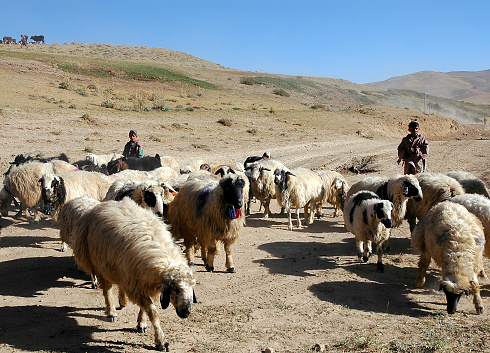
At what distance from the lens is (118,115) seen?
29.6 metres

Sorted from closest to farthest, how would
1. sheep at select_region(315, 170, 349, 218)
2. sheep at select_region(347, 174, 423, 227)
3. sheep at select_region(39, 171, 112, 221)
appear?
sheep at select_region(347, 174, 423, 227), sheep at select_region(39, 171, 112, 221), sheep at select_region(315, 170, 349, 218)

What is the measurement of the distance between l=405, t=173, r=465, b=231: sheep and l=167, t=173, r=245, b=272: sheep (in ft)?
14.5

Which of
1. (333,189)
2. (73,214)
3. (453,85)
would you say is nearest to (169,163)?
(333,189)

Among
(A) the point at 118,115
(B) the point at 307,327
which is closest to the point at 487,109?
(A) the point at 118,115

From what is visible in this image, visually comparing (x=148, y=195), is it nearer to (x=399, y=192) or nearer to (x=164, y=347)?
(x=164, y=347)

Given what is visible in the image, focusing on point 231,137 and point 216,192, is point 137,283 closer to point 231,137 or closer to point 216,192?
point 216,192

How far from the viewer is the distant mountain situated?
126975 millimetres

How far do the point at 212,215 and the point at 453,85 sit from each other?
164 meters

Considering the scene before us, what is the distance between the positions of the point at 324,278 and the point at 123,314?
3.66 m

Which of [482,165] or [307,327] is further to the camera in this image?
[482,165]

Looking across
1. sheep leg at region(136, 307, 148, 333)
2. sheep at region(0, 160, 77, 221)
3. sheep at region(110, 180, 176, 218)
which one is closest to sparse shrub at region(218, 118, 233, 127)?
sheep at region(0, 160, 77, 221)

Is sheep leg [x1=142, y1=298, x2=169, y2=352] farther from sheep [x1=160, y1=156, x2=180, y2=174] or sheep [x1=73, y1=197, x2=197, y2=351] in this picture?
sheep [x1=160, y1=156, x2=180, y2=174]

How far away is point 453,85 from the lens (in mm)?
151250

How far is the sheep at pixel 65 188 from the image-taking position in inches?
393
